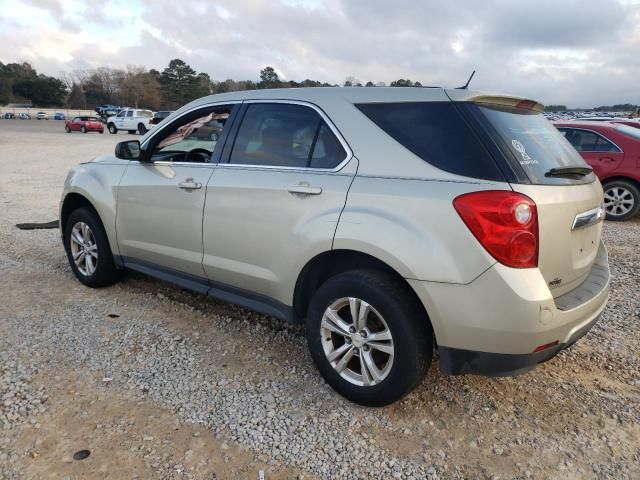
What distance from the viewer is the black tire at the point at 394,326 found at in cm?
251

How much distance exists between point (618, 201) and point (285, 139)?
23.9 feet

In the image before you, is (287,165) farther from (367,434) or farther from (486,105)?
(367,434)

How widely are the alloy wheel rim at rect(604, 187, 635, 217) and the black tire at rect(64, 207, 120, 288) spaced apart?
7693 mm

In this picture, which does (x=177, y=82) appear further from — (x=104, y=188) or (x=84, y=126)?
(x=104, y=188)

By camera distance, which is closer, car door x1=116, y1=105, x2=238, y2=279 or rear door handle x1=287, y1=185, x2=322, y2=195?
rear door handle x1=287, y1=185, x2=322, y2=195

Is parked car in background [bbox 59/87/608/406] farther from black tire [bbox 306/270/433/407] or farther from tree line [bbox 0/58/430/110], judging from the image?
tree line [bbox 0/58/430/110]

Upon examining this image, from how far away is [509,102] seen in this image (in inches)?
110

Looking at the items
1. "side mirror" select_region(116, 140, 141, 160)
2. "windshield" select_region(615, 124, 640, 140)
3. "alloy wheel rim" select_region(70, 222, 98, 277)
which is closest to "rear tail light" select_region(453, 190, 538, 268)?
"side mirror" select_region(116, 140, 141, 160)

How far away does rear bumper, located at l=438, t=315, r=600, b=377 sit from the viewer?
237cm

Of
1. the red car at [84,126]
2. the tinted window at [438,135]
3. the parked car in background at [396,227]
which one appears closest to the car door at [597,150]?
the parked car in background at [396,227]

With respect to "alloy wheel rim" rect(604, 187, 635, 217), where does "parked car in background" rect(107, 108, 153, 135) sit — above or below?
below

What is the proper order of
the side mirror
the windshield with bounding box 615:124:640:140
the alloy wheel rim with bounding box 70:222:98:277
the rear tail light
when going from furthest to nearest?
the windshield with bounding box 615:124:640:140 → the alloy wheel rim with bounding box 70:222:98:277 → the side mirror → the rear tail light

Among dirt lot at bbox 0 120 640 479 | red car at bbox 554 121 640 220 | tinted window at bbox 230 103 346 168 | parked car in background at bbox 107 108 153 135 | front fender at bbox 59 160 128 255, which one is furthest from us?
parked car in background at bbox 107 108 153 135

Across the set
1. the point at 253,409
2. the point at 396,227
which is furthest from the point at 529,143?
the point at 253,409
